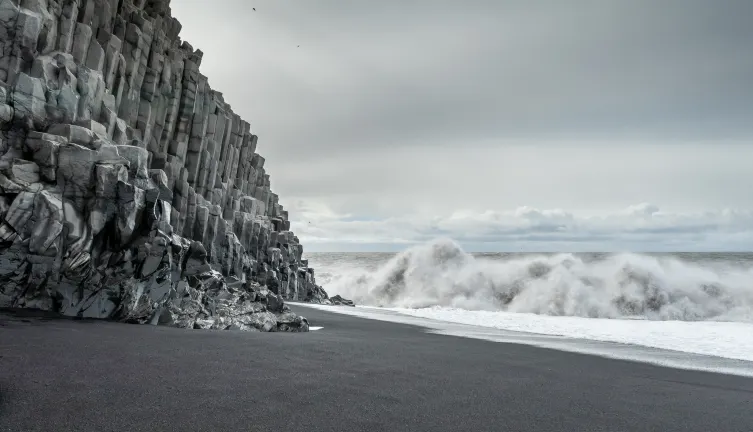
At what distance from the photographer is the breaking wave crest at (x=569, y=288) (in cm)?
3541

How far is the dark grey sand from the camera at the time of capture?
5320 millimetres

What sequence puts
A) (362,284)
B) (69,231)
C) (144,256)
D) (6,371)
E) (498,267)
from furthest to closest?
(362,284) → (498,267) → (144,256) → (69,231) → (6,371)

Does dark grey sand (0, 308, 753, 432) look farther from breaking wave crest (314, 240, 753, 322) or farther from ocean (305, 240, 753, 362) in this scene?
breaking wave crest (314, 240, 753, 322)

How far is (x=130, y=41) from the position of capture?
926 inches

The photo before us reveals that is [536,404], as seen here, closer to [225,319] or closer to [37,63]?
[225,319]

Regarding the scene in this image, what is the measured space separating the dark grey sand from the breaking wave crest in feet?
89.7

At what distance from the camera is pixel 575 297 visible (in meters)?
36.4

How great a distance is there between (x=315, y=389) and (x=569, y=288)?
116ft

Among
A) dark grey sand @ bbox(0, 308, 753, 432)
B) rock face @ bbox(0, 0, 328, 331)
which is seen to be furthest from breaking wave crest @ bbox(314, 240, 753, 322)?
dark grey sand @ bbox(0, 308, 753, 432)

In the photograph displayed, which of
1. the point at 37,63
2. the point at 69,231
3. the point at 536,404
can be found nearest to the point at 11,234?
the point at 69,231

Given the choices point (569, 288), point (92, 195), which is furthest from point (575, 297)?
point (92, 195)

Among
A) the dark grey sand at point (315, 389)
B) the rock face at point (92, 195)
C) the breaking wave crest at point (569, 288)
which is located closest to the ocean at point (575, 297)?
the breaking wave crest at point (569, 288)

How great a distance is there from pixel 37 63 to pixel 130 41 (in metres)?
8.92

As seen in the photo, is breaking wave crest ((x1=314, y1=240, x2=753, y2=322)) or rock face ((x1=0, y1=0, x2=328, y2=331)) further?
breaking wave crest ((x1=314, y1=240, x2=753, y2=322))
